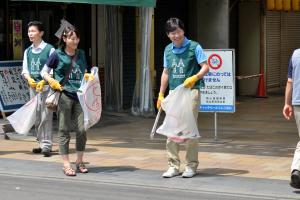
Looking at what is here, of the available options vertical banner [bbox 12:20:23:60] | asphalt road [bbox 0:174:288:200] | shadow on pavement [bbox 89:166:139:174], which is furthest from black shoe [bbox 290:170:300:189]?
vertical banner [bbox 12:20:23:60]

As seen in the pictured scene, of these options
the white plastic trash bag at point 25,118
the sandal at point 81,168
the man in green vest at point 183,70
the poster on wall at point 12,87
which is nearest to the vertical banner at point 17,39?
the poster on wall at point 12,87

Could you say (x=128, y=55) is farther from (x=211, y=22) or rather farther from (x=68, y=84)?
(x=68, y=84)

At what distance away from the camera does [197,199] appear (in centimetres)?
726

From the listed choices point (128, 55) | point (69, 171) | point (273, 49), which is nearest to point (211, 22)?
point (128, 55)

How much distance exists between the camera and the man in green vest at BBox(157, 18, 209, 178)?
26.8ft

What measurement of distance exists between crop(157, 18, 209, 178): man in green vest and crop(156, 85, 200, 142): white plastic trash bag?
0.08 metres

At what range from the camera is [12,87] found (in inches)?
509

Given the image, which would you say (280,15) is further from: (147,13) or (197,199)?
(197,199)

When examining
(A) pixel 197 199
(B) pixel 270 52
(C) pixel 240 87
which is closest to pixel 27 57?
(A) pixel 197 199

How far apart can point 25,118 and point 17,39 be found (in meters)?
5.08

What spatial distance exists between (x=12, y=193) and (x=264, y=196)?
2819 mm

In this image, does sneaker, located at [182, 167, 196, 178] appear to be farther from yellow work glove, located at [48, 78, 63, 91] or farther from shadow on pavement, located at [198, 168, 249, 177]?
yellow work glove, located at [48, 78, 63, 91]

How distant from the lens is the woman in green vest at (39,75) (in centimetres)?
1002

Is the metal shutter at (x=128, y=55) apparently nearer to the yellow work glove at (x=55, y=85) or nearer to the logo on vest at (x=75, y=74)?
the logo on vest at (x=75, y=74)
